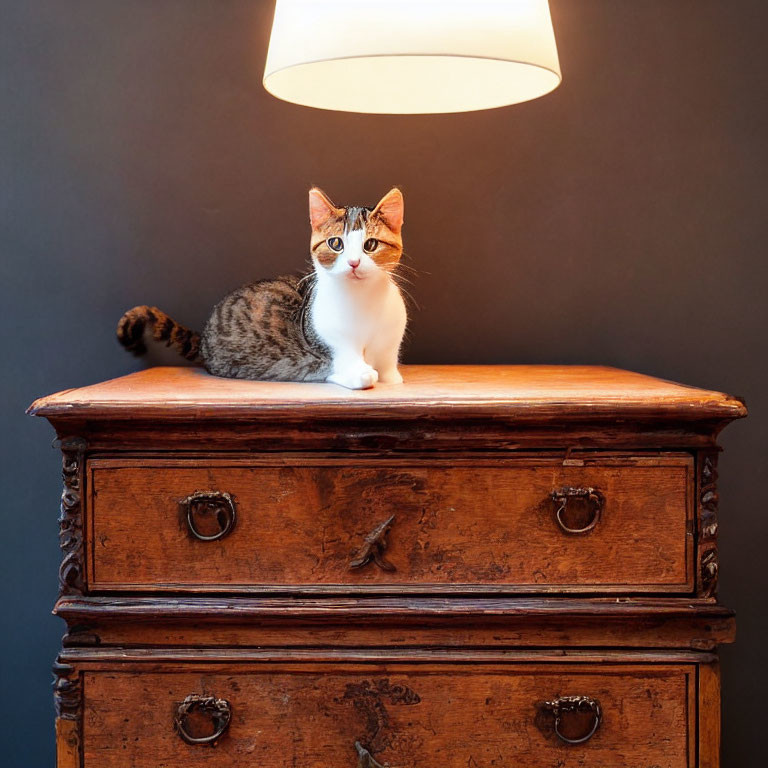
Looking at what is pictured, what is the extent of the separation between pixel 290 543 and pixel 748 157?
1.20m

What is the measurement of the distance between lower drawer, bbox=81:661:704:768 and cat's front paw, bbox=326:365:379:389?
14.9 inches

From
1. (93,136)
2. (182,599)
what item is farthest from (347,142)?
(182,599)

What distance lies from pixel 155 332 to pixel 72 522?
0.52m

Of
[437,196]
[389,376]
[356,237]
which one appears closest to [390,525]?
[389,376]

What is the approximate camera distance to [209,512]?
1.10 m

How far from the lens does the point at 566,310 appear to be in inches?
66.5

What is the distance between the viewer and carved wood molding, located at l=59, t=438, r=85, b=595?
Result: 3.61 feet

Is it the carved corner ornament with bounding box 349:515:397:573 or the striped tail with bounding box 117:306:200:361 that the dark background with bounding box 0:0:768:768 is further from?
the carved corner ornament with bounding box 349:515:397:573

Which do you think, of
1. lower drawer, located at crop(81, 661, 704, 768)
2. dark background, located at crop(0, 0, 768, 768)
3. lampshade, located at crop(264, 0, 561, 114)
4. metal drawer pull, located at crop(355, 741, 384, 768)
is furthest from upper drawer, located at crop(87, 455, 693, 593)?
dark background, located at crop(0, 0, 768, 768)

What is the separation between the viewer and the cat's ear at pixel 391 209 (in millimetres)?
1205

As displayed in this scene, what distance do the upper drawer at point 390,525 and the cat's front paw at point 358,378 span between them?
0.44ft

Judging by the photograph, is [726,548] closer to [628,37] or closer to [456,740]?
[456,740]

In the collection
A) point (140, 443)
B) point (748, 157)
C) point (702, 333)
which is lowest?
point (140, 443)

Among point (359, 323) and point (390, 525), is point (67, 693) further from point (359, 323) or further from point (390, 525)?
point (359, 323)
